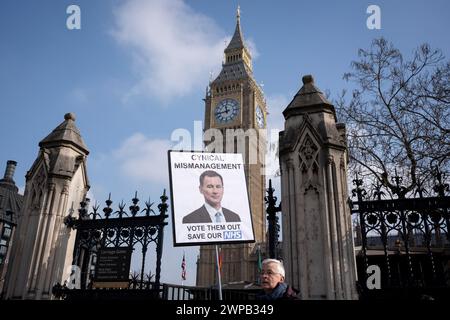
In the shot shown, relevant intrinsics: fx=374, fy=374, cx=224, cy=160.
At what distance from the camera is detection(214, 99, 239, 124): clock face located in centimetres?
7838

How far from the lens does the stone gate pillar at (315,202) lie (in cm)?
615

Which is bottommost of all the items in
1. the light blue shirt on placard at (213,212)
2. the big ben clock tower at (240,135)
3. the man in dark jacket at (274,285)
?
the man in dark jacket at (274,285)

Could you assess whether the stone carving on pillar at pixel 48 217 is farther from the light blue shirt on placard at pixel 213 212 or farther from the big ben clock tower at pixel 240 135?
the big ben clock tower at pixel 240 135

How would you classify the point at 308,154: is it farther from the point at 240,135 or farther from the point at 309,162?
the point at 240,135

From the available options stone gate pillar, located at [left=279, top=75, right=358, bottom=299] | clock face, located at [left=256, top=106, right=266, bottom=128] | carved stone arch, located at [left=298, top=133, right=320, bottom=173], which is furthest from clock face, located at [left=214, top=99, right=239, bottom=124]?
carved stone arch, located at [left=298, top=133, right=320, bottom=173]

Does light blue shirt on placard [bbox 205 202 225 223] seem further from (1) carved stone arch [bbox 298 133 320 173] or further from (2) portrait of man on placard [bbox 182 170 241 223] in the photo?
(1) carved stone arch [bbox 298 133 320 173]

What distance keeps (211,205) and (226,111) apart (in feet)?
244

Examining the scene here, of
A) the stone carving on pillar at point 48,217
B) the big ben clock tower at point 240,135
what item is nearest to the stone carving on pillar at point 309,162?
the stone carving on pillar at point 48,217

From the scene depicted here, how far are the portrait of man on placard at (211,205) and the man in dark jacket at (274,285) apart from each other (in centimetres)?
165

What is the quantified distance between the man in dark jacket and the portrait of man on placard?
5.40 ft

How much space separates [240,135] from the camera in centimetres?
7431
